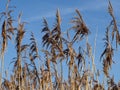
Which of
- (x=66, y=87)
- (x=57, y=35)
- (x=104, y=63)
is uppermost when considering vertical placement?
(x=57, y=35)

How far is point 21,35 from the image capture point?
341 inches

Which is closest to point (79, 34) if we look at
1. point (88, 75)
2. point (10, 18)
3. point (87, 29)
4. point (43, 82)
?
point (87, 29)

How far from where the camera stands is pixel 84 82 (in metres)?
8.65

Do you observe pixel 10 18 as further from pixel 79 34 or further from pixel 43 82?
pixel 43 82

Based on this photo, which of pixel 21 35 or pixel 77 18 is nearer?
pixel 77 18

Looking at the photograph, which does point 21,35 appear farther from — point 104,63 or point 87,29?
point 104,63

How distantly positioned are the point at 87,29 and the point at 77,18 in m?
0.45

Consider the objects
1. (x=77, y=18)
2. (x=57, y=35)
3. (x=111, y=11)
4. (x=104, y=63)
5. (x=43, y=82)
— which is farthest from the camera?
(x=43, y=82)

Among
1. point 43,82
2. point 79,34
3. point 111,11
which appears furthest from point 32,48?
point 111,11

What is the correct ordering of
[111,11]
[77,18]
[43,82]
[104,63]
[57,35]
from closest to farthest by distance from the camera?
[111,11] < [77,18] < [57,35] < [104,63] < [43,82]

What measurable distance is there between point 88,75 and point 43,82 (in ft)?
5.62

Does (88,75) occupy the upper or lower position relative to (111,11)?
lower

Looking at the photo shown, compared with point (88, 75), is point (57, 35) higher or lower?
higher

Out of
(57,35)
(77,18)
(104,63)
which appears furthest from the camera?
(104,63)
